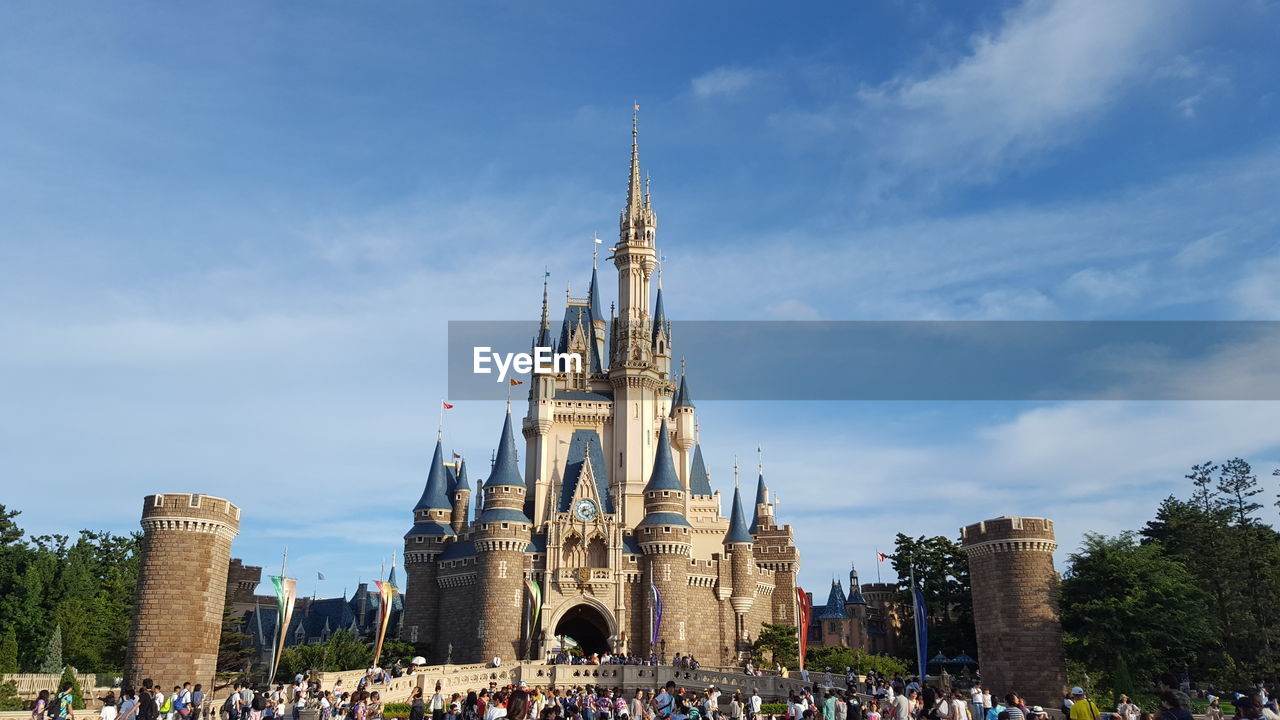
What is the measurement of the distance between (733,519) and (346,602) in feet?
160

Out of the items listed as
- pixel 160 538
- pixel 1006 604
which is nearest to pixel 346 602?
pixel 160 538

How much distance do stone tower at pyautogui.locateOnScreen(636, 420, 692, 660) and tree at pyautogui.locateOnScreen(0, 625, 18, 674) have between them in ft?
111

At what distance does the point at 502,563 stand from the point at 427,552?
821 cm

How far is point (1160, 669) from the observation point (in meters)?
42.5

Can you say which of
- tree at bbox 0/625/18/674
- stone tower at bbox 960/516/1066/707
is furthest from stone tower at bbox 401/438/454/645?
stone tower at bbox 960/516/1066/707

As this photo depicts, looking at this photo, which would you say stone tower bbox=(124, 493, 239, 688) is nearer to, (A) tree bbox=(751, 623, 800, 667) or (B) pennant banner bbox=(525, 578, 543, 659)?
(B) pennant banner bbox=(525, 578, 543, 659)

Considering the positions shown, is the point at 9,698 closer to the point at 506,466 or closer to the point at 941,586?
the point at 506,466

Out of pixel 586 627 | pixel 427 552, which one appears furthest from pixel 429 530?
pixel 586 627

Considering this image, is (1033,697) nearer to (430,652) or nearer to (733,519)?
(733,519)

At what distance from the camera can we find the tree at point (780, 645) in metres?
63.7

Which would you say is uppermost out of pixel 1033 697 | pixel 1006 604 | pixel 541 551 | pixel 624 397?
pixel 624 397

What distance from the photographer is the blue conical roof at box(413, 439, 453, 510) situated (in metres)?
69.9

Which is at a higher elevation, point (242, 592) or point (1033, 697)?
point (242, 592)

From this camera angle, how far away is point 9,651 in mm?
53250
